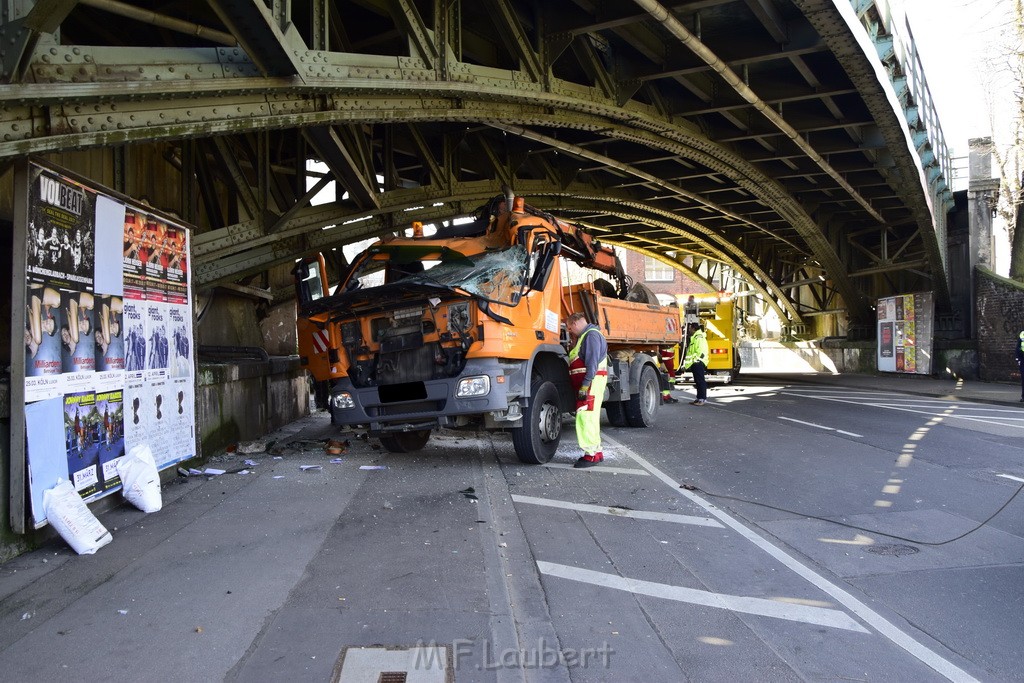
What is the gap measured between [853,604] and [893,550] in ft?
4.08

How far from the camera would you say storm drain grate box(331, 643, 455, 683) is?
10.4 ft

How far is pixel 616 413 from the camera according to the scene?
12.2 metres

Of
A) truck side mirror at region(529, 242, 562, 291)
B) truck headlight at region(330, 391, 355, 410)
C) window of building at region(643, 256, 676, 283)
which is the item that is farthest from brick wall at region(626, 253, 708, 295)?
truck headlight at region(330, 391, 355, 410)

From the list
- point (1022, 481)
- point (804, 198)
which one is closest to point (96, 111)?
point (1022, 481)

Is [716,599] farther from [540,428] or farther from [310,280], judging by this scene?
[310,280]

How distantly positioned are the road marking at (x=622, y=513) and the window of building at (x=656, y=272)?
4679 cm

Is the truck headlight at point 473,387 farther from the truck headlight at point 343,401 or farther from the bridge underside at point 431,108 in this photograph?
the bridge underside at point 431,108

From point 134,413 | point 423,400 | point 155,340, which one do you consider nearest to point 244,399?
point 155,340

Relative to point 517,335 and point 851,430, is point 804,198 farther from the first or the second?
point 517,335

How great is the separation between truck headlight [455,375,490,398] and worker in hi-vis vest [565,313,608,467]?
129 cm

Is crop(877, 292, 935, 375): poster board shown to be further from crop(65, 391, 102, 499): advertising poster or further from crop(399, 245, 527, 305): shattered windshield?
crop(65, 391, 102, 499): advertising poster

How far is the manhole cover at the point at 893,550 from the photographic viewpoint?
197 inches

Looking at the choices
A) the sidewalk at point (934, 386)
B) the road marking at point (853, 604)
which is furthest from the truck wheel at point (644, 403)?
the sidewalk at point (934, 386)

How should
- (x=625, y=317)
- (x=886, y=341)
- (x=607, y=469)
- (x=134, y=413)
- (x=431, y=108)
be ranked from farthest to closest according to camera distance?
1. (x=886, y=341)
2. (x=625, y=317)
3. (x=431, y=108)
4. (x=607, y=469)
5. (x=134, y=413)
